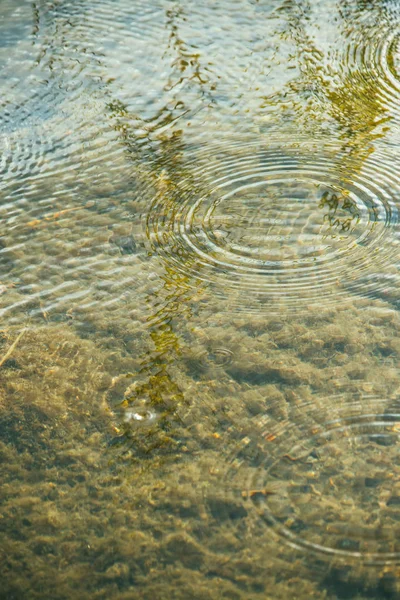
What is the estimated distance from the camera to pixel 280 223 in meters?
2.86

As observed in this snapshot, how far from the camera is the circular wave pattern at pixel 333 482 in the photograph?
Result: 1799 mm

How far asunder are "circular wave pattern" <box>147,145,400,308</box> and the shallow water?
0.04 feet

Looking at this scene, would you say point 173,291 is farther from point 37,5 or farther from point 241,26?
point 37,5

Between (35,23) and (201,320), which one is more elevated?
(35,23)

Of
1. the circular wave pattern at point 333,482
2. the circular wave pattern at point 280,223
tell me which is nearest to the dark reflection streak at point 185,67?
the circular wave pattern at point 280,223

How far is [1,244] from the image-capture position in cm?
286

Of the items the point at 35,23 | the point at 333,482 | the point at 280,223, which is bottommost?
the point at 333,482

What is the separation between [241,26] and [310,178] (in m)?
1.77

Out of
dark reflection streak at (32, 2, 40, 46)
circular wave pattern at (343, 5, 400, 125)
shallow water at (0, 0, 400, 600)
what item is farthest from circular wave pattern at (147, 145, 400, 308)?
dark reflection streak at (32, 2, 40, 46)

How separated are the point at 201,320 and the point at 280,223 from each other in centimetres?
64

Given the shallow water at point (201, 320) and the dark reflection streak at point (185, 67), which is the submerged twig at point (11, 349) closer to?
the shallow water at point (201, 320)

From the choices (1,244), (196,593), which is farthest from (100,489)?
(1,244)

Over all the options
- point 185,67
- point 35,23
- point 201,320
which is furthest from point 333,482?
point 35,23

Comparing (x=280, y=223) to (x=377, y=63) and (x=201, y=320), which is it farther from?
(x=377, y=63)
